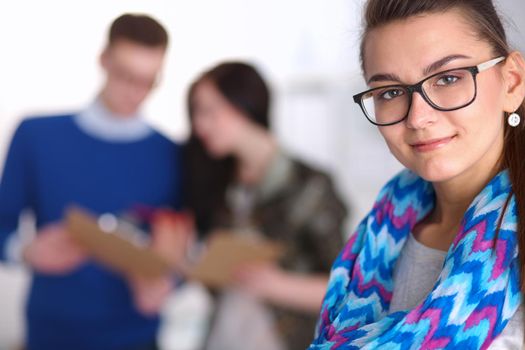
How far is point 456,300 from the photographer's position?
61cm

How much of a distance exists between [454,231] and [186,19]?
6.38 feet

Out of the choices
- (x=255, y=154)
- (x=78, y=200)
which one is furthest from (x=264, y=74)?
(x=78, y=200)

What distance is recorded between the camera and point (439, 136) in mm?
629

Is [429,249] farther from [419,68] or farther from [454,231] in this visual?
[419,68]

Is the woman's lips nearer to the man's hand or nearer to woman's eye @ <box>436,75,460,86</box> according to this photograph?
woman's eye @ <box>436,75,460,86</box>

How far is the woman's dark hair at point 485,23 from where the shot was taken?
0.64 metres

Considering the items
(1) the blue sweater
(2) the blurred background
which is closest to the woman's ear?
(1) the blue sweater

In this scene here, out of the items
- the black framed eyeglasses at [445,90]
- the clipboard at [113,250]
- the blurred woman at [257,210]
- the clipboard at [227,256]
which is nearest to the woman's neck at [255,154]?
the blurred woman at [257,210]

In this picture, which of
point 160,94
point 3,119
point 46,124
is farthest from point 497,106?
point 3,119

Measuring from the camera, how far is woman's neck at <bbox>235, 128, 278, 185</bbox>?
1.88 m

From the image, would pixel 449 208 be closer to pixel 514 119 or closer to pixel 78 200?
pixel 514 119

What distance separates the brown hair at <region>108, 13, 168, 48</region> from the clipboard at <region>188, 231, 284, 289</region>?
709mm

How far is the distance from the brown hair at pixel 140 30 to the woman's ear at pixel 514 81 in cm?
42

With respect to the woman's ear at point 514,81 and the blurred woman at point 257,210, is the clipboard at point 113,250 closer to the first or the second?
the blurred woman at point 257,210
